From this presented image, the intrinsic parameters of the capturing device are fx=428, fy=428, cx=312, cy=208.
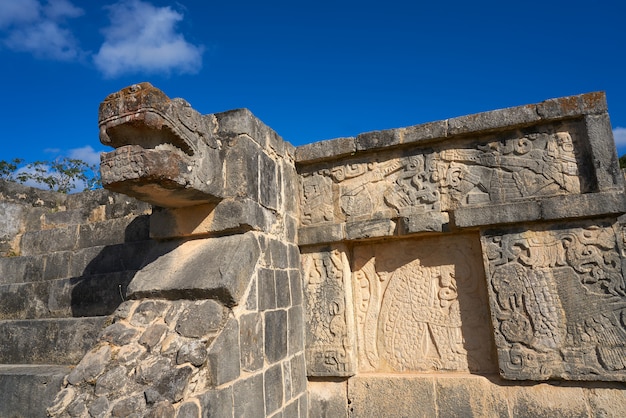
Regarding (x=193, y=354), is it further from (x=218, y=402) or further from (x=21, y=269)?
(x=21, y=269)

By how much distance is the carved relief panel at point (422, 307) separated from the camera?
10.9 feet

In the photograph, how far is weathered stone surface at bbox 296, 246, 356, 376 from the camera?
3.46 m

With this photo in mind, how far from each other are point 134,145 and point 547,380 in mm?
3102

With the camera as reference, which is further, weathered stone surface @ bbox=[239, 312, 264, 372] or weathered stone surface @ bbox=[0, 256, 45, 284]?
weathered stone surface @ bbox=[0, 256, 45, 284]

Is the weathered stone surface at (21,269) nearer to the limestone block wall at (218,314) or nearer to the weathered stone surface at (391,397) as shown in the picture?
the limestone block wall at (218,314)

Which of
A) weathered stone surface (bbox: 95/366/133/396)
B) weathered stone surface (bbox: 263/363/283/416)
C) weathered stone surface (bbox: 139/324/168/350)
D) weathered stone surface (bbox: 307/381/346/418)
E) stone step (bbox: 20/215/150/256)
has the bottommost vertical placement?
weathered stone surface (bbox: 307/381/346/418)

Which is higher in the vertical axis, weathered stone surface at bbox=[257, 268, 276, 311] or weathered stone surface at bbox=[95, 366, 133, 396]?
weathered stone surface at bbox=[257, 268, 276, 311]

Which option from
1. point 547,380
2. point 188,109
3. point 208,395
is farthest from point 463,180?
point 208,395

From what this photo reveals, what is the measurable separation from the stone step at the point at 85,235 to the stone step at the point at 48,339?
90 cm

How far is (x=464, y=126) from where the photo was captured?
332 cm

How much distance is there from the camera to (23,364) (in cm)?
328

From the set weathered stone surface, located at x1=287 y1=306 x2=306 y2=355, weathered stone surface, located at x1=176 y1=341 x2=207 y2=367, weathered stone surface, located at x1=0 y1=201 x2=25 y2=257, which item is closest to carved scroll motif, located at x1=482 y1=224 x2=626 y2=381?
weathered stone surface, located at x1=287 y1=306 x2=306 y2=355

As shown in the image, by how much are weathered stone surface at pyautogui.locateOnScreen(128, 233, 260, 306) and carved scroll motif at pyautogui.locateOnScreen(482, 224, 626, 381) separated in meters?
1.80

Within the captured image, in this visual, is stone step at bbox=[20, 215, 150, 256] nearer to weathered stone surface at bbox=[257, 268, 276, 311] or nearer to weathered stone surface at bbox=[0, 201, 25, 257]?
weathered stone surface at bbox=[0, 201, 25, 257]
